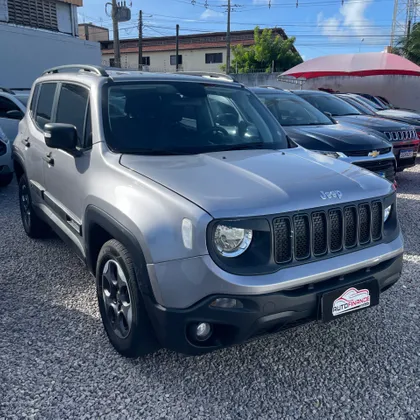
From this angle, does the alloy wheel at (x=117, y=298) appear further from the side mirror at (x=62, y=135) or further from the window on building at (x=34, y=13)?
the window on building at (x=34, y=13)

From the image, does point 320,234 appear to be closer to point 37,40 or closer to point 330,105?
point 330,105

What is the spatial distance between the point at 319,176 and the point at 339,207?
0.30 m

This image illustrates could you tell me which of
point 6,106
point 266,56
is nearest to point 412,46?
point 266,56

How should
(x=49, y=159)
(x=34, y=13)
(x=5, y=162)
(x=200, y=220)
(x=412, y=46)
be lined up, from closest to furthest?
(x=200, y=220) < (x=49, y=159) < (x=5, y=162) < (x=34, y=13) < (x=412, y=46)

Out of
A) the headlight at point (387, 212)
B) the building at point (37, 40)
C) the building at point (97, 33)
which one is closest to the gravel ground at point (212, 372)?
the headlight at point (387, 212)

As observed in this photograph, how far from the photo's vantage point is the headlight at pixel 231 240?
2244mm

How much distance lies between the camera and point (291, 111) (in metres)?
7.25

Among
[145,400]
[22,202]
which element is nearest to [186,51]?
[22,202]

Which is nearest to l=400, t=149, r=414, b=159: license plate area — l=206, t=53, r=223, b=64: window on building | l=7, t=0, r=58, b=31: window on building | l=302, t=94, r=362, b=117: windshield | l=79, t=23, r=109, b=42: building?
l=302, t=94, r=362, b=117: windshield

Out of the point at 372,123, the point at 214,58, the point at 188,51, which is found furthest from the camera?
the point at 188,51

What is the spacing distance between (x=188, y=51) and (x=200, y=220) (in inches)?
1916

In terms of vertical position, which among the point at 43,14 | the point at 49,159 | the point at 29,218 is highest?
the point at 43,14

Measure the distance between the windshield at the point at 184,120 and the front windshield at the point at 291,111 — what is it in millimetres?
3169

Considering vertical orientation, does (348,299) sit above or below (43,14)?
below
